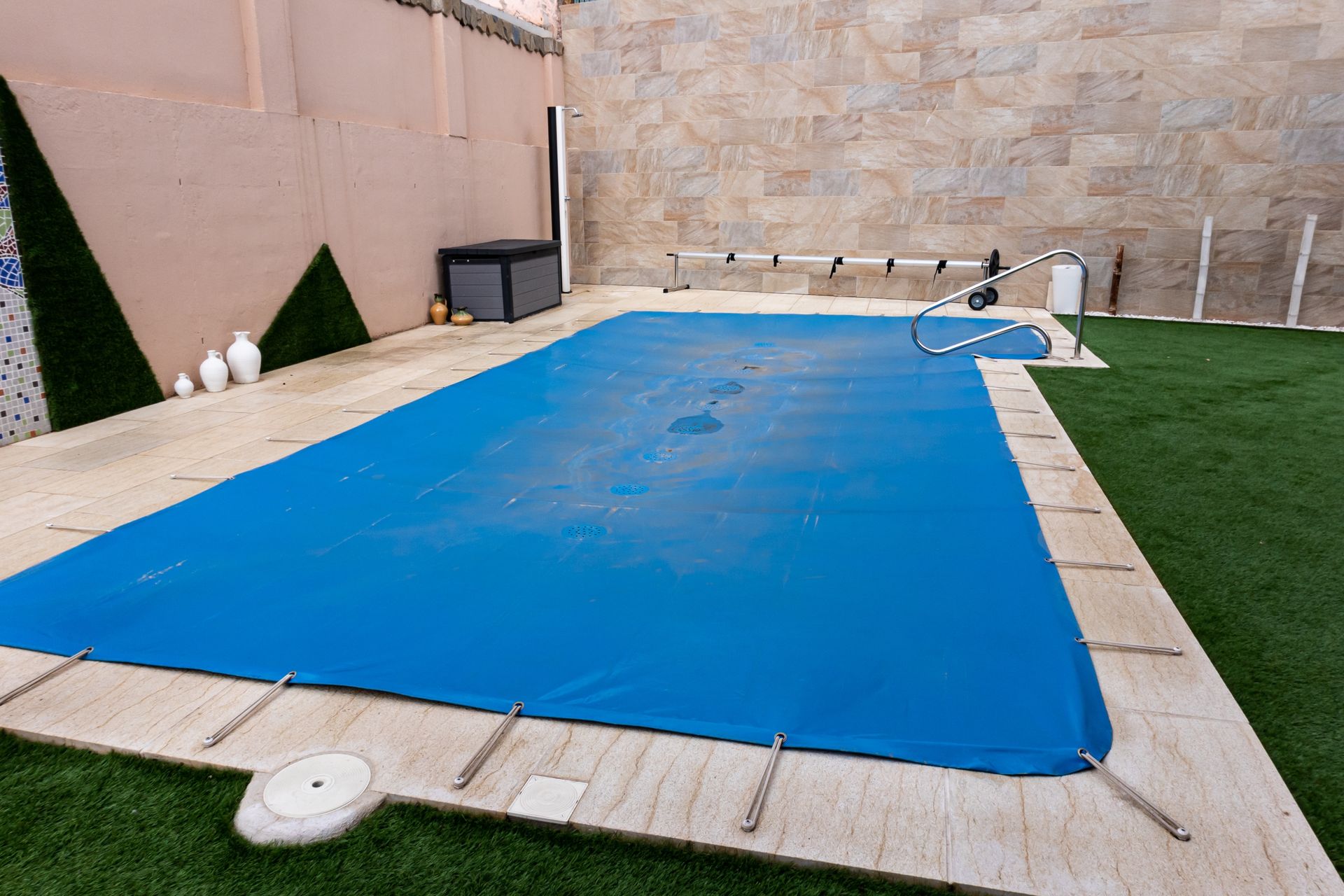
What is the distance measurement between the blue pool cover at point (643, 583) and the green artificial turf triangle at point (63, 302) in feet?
5.17

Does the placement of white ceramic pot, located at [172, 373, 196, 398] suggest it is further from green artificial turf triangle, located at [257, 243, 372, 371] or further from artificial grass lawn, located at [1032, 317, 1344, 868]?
artificial grass lawn, located at [1032, 317, 1344, 868]

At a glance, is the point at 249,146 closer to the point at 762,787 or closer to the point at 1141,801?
the point at 762,787

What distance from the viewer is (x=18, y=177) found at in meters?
4.30

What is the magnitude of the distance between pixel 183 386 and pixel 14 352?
100 cm

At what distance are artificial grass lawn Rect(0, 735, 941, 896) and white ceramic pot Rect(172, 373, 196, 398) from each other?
3.87m

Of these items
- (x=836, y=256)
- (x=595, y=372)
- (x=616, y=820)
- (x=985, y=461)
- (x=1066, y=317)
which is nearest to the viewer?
(x=616, y=820)

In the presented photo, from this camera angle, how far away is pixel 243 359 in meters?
5.54

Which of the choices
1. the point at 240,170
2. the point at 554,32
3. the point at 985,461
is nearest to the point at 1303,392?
the point at 985,461

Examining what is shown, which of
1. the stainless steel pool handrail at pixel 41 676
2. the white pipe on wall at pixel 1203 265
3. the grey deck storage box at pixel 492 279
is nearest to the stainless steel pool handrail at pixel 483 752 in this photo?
the stainless steel pool handrail at pixel 41 676

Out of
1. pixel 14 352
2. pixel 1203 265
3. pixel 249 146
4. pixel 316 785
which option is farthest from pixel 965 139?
pixel 316 785

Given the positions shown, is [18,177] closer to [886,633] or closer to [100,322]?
[100,322]

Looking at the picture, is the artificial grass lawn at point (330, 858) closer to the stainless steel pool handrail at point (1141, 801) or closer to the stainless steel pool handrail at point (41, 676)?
the stainless steel pool handrail at point (41, 676)

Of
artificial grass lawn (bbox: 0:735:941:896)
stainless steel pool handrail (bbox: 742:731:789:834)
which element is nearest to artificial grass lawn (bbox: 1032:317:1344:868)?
stainless steel pool handrail (bbox: 742:731:789:834)

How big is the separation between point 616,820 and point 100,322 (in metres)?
4.50
